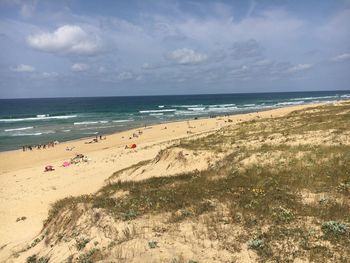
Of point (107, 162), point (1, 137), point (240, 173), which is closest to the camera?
point (240, 173)

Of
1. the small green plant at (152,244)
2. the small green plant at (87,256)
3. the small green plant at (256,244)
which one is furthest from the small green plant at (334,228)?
the small green plant at (87,256)

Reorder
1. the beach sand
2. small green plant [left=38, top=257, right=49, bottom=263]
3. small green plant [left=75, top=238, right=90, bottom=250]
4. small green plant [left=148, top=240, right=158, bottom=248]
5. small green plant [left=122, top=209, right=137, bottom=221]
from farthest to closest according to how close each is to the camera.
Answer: the beach sand, small green plant [left=122, top=209, right=137, bottom=221], small green plant [left=38, top=257, right=49, bottom=263], small green plant [left=75, top=238, right=90, bottom=250], small green plant [left=148, top=240, right=158, bottom=248]

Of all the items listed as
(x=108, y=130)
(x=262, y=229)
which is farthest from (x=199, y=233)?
(x=108, y=130)

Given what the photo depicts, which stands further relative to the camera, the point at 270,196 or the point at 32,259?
the point at 270,196

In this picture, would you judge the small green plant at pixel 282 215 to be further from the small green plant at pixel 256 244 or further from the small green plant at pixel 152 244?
the small green plant at pixel 152 244

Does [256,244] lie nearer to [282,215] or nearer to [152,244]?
[282,215]

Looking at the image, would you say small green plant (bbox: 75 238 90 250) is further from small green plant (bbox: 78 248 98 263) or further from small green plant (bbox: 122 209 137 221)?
small green plant (bbox: 122 209 137 221)

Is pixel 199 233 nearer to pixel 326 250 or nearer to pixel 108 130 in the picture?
pixel 326 250

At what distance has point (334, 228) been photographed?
8828mm

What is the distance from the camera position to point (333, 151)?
15656mm

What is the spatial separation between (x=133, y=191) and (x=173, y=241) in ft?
15.6

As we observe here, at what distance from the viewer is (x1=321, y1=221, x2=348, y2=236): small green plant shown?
28.5 feet

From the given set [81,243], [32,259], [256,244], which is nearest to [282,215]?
[256,244]

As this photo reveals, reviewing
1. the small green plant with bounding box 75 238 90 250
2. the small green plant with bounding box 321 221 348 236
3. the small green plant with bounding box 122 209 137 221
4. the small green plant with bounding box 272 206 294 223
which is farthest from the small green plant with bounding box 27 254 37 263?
the small green plant with bounding box 321 221 348 236
